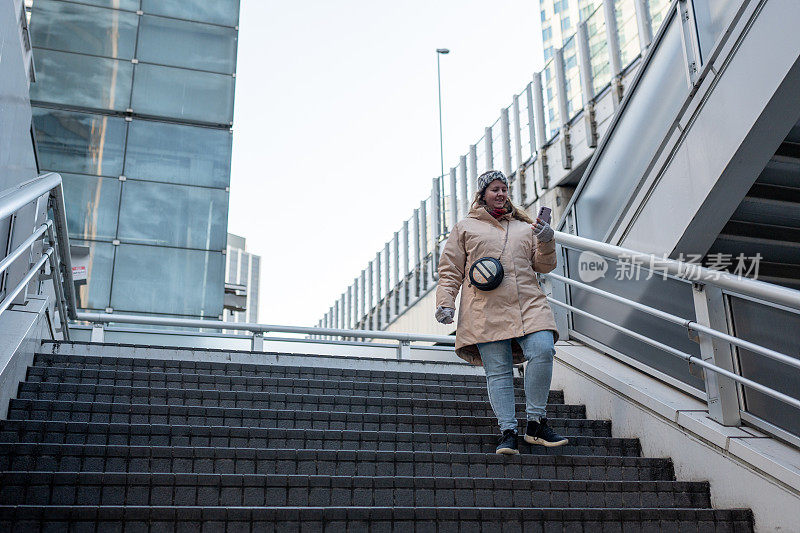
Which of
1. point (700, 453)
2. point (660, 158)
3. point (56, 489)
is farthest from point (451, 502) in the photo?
point (660, 158)

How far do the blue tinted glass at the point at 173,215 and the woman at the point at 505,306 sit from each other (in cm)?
880

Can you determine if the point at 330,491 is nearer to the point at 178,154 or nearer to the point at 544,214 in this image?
the point at 544,214

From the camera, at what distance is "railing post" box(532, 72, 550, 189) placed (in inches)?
738

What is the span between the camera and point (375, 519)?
3691 millimetres

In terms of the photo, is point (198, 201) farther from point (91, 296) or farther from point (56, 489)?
point (56, 489)

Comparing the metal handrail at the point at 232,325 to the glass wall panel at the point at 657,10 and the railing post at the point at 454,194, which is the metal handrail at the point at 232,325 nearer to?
the glass wall panel at the point at 657,10

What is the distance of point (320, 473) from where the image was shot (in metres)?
4.41

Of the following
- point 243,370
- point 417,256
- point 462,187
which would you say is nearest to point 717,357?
point 243,370

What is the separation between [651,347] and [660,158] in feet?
5.15

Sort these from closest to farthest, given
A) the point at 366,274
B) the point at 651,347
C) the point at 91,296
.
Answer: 1. the point at 651,347
2. the point at 91,296
3. the point at 366,274

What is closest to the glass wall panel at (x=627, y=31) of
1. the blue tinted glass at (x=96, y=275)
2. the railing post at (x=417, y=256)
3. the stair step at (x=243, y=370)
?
the blue tinted glass at (x=96, y=275)

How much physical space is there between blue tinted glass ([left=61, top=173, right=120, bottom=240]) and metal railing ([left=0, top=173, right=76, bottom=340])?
20.2ft

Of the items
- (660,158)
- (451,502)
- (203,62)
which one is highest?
(203,62)

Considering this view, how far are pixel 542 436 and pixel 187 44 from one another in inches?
450
